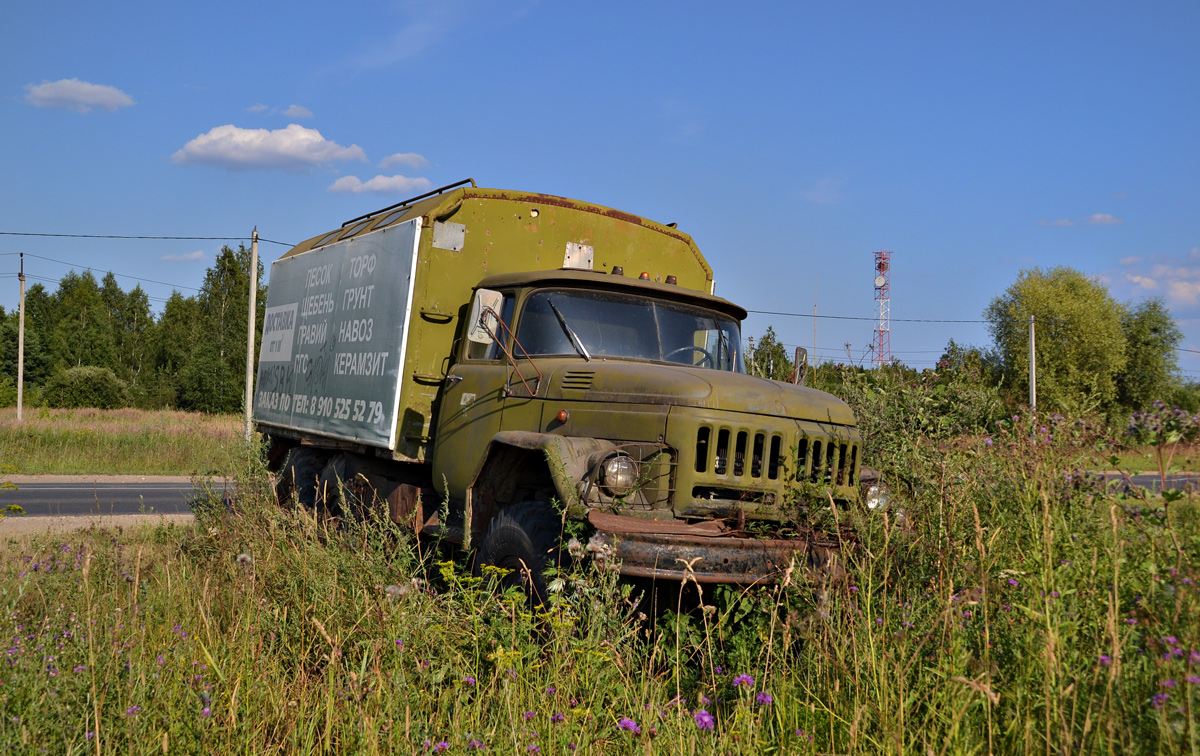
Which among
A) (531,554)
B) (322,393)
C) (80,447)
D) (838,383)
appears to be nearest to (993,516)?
(531,554)

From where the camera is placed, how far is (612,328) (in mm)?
6137

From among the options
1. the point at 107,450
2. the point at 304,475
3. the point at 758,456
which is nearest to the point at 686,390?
the point at 758,456

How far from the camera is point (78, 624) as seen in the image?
13.3 ft

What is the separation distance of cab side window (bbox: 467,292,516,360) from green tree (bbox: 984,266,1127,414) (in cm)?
4394

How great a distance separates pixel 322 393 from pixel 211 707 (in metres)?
5.94

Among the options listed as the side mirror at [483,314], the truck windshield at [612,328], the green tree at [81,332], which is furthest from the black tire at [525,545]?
the green tree at [81,332]

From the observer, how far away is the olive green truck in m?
4.76

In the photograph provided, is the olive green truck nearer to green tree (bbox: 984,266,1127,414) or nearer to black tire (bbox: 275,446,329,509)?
black tire (bbox: 275,446,329,509)

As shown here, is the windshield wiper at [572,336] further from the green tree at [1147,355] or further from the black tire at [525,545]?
the green tree at [1147,355]

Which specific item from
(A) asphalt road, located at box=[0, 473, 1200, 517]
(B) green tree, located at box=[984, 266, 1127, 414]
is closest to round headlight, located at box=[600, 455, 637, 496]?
(A) asphalt road, located at box=[0, 473, 1200, 517]

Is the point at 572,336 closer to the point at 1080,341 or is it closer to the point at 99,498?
the point at 99,498

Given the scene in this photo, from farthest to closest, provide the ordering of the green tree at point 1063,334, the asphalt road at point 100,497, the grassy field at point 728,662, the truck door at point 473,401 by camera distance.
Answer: the green tree at point 1063,334, the asphalt road at point 100,497, the truck door at point 473,401, the grassy field at point 728,662

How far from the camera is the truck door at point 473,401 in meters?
6.18

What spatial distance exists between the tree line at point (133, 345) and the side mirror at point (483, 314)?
3944 centimetres
